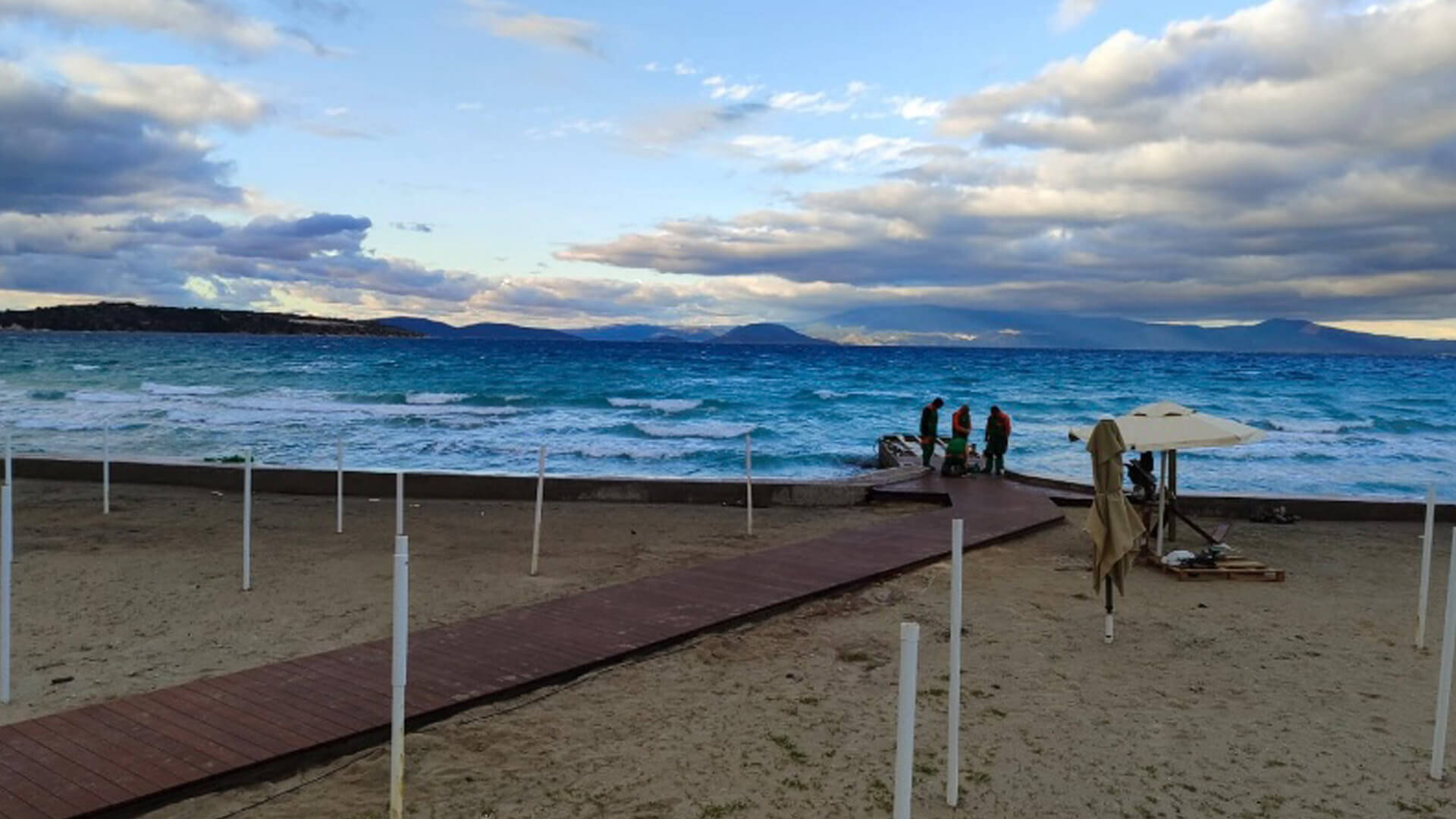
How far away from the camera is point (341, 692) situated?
18.0ft

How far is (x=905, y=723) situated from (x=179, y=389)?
4850cm

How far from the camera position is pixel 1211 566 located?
9.34m

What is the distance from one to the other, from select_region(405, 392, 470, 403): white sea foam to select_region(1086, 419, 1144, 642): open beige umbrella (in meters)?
36.5

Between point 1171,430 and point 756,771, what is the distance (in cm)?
649

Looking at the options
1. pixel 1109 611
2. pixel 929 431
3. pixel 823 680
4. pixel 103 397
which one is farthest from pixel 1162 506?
pixel 103 397

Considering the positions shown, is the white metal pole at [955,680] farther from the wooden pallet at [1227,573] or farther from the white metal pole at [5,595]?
the wooden pallet at [1227,573]

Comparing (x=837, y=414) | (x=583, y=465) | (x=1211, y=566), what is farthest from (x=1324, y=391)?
(x=1211, y=566)

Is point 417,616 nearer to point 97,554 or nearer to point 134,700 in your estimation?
point 134,700

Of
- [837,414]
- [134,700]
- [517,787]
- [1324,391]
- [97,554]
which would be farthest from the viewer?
[1324,391]

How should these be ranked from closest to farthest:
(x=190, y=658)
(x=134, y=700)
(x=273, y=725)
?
(x=273, y=725), (x=134, y=700), (x=190, y=658)

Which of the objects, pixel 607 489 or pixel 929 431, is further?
pixel 929 431

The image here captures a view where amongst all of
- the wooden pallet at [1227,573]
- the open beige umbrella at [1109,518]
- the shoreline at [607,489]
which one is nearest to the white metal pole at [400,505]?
the shoreline at [607,489]

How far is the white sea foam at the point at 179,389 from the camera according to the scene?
41875 millimetres

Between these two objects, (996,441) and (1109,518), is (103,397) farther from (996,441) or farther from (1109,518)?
(1109,518)
